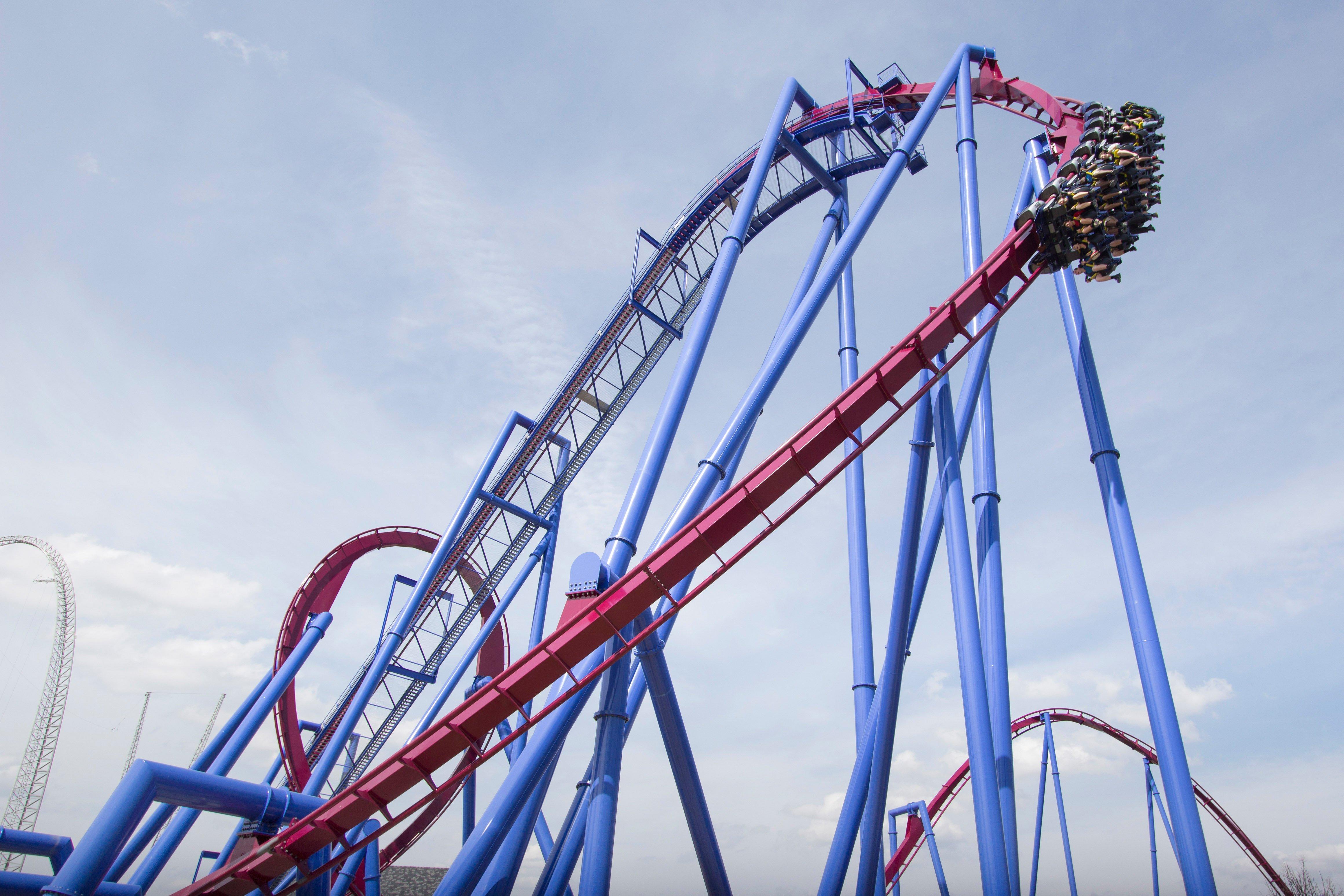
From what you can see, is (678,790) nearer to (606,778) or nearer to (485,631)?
(606,778)

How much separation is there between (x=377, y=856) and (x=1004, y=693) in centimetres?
742

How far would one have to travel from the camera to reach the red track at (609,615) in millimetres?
6141

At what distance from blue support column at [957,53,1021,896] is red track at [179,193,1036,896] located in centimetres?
126

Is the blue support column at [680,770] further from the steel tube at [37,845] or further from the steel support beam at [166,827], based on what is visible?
the steel tube at [37,845]

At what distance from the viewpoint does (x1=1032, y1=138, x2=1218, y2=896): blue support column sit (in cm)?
536

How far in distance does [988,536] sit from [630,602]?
11.4 ft

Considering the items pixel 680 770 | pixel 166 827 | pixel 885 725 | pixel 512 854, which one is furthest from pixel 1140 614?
pixel 166 827

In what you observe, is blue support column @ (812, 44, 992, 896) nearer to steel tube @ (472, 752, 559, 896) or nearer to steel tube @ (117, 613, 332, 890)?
steel tube @ (472, 752, 559, 896)

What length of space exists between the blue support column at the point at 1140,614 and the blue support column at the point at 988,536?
0.84 metres

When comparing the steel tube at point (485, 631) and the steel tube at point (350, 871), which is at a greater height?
the steel tube at point (485, 631)

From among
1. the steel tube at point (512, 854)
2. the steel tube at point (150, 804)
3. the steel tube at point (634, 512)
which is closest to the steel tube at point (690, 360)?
the steel tube at point (634, 512)

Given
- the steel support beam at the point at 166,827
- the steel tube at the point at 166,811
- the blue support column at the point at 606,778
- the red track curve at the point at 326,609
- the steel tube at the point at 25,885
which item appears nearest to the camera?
the steel support beam at the point at 166,827

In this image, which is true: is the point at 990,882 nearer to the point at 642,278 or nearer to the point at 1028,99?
the point at 1028,99

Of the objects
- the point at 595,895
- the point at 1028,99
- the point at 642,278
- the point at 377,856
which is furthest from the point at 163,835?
the point at 1028,99
